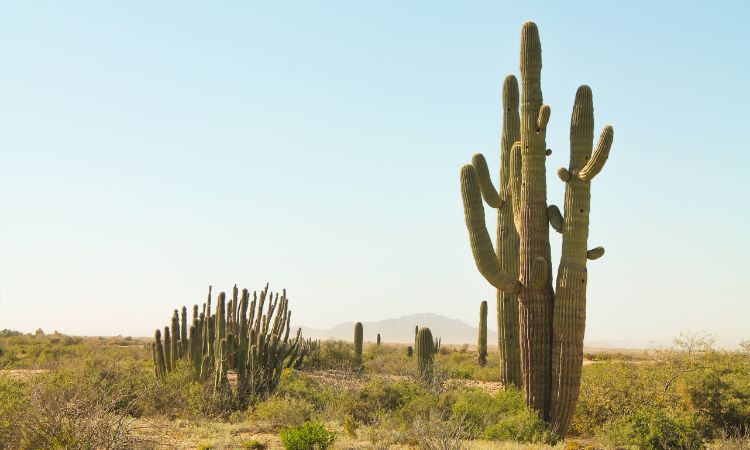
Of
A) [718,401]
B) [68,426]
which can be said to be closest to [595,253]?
[718,401]

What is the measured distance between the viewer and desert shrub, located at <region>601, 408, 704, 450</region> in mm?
12195

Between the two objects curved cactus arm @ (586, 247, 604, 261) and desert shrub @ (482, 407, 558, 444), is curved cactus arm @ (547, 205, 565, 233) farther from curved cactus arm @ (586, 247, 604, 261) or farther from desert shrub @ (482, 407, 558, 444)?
desert shrub @ (482, 407, 558, 444)

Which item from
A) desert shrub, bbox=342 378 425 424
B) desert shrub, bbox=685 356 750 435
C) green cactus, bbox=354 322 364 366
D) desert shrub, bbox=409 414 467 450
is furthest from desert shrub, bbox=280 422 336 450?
green cactus, bbox=354 322 364 366

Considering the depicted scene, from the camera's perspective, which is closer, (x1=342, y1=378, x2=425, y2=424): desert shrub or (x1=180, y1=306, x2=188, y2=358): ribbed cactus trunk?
(x1=342, y1=378, x2=425, y2=424): desert shrub

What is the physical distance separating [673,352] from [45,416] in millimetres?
14170

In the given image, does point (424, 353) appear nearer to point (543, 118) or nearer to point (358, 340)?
point (543, 118)

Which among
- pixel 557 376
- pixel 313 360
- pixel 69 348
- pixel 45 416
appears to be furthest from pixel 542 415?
pixel 69 348

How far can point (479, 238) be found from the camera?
13.3 metres

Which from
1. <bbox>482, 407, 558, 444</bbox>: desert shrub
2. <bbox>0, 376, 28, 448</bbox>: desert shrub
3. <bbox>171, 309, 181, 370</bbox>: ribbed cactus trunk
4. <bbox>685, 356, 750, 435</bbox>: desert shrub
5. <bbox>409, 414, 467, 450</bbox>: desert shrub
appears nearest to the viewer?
<bbox>409, 414, 467, 450</bbox>: desert shrub

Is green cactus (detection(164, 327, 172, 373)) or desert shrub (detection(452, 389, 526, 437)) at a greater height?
green cactus (detection(164, 327, 172, 373))

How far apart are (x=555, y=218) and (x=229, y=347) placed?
886 cm

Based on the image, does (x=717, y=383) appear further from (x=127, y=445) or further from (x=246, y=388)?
(x=127, y=445)

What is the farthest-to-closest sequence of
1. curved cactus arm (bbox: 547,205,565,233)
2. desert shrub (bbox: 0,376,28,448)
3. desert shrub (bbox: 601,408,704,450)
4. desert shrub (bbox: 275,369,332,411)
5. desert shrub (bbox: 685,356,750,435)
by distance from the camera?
1. desert shrub (bbox: 275,369,332,411)
2. desert shrub (bbox: 685,356,750,435)
3. curved cactus arm (bbox: 547,205,565,233)
4. desert shrub (bbox: 601,408,704,450)
5. desert shrub (bbox: 0,376,28,448)

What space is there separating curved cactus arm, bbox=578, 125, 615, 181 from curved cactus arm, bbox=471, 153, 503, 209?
90.6 inches
